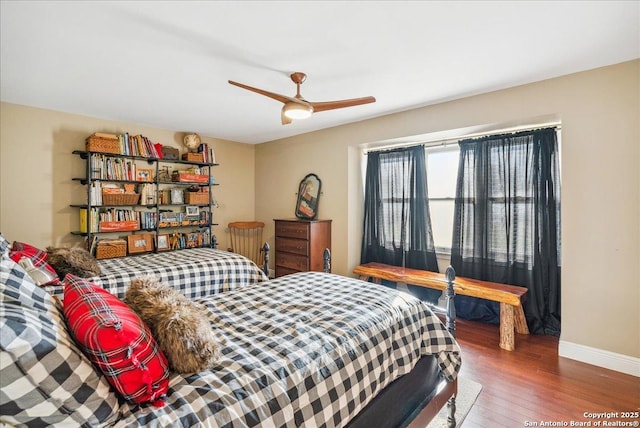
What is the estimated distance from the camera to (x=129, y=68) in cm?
249

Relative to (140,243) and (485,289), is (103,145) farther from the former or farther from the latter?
(485,289)

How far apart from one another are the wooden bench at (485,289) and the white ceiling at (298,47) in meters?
1.92

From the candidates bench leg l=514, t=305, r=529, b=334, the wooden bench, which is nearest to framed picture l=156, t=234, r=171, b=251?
the wooden bench

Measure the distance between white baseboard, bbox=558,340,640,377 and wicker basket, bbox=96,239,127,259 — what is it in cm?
478

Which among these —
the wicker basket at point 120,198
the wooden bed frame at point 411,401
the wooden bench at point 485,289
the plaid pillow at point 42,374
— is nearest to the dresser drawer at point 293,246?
the wooden bench at point 485,289

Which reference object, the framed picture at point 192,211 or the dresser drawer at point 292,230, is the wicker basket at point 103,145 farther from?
the dresser drawer at point 292,230

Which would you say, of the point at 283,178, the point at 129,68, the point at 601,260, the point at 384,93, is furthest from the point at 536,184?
the point at 129,68

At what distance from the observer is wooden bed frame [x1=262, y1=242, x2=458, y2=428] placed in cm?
133

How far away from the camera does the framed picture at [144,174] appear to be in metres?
4.07

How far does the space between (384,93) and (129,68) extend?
2250mm

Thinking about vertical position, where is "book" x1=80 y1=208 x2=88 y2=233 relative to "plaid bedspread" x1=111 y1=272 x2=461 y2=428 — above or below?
above

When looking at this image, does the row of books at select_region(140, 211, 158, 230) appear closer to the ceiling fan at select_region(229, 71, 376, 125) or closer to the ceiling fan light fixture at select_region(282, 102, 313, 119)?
the ceiling fan at select_region(229, 71, 376, 125)

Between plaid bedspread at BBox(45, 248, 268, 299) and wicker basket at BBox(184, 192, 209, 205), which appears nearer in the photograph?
plaid bedspread at BBox(45, 248, 268, 299)

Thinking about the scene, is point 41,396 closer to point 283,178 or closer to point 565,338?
point 565,338
